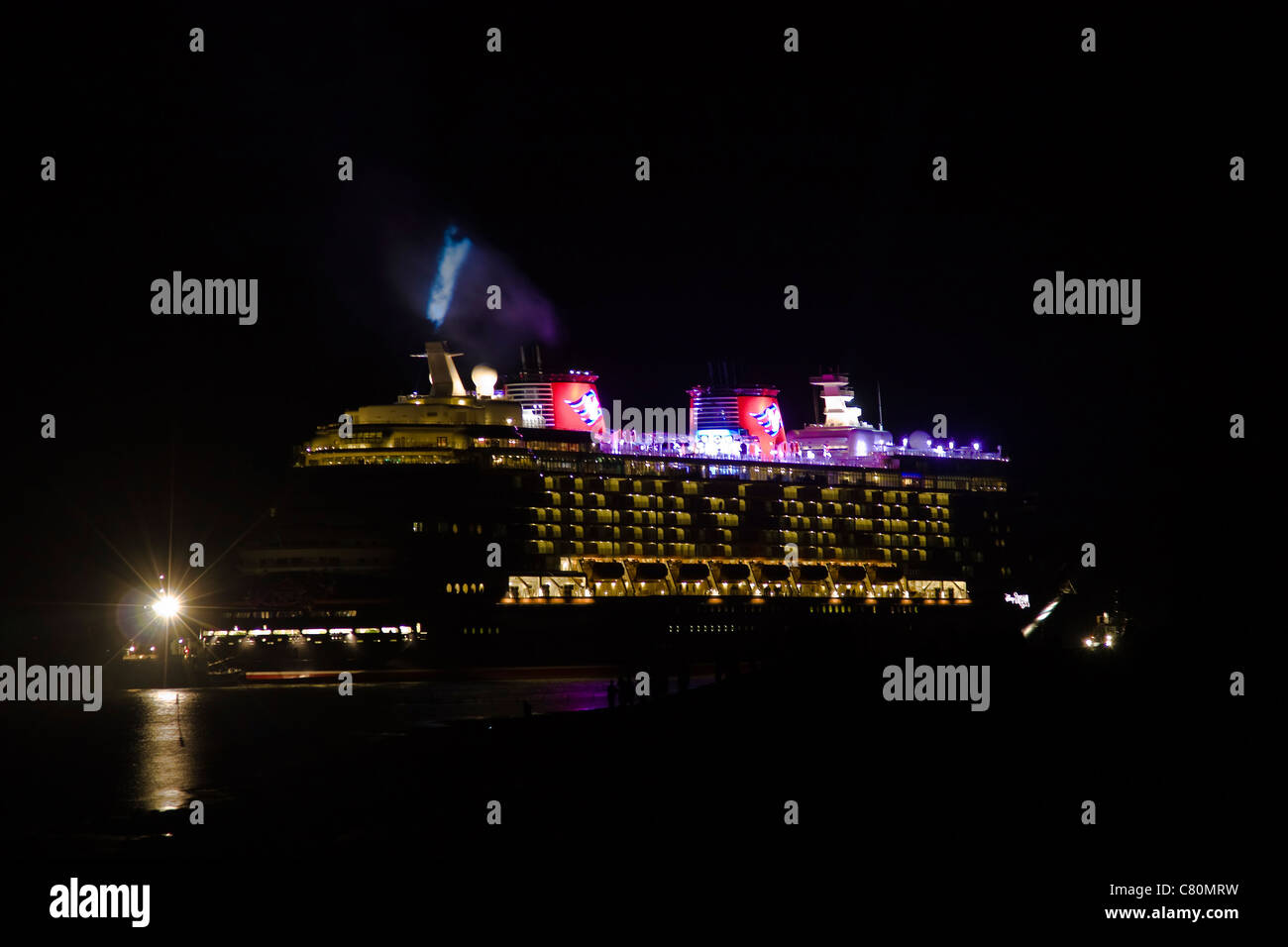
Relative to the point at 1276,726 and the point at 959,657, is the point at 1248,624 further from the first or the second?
the point at 1276,726

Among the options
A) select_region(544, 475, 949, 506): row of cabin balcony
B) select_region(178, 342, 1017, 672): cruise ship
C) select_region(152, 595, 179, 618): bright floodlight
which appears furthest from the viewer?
select_region(544, 475, 949, 506): row of cabin balcony

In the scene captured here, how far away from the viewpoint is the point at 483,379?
70.8 metres

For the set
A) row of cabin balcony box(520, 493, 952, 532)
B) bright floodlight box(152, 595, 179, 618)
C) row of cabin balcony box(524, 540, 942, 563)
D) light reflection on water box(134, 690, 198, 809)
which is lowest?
light reflection on water box(134, 690, 198, 809)

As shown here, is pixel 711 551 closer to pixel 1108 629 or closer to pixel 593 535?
pixel 593 535

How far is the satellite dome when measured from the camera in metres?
70.6

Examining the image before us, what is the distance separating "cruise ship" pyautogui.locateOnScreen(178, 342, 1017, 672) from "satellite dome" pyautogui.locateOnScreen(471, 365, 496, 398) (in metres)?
0.12

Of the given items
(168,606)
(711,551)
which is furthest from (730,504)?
(168,606)

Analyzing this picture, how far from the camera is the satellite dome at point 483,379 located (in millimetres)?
70625

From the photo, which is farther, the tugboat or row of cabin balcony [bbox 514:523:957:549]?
the tugboat

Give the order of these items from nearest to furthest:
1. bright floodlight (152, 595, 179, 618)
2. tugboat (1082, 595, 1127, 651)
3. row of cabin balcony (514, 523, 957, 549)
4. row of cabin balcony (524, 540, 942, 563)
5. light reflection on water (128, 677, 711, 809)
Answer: light reflection on water (128, 677, 711, 809) → bright floodlight (152, 595, 179, 618) → row of cabin balcony (524, 540, 942, 563) → row of cabin balcony (514, 523, 957, 549) → tugboat (1082, 595, 1127, 651)

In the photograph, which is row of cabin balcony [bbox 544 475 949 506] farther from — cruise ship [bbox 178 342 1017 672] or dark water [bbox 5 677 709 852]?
dark water [bbox 5 677 709 852]

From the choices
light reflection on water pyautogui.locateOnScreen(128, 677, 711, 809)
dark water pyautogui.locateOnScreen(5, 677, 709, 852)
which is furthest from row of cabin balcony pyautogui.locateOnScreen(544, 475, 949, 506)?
dark water pyautogui.locateOnScreen(5, 677, 709, 852)

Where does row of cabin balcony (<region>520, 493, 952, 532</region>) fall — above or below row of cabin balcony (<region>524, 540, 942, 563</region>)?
above
